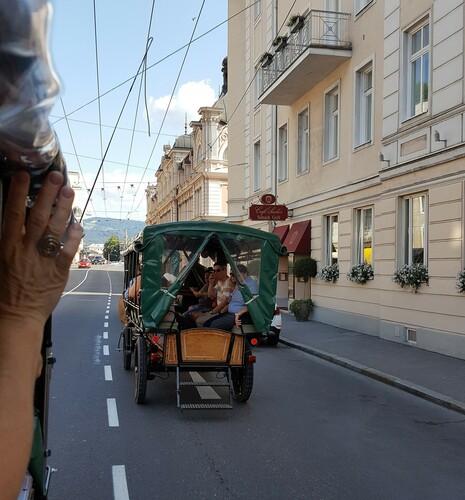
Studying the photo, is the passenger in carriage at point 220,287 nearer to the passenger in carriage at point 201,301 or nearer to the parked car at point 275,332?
the passenger in carriage at point 201,301

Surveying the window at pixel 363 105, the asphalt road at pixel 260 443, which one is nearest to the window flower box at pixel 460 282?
the asphalt road at pixel 260 443

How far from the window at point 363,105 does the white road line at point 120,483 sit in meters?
12.9

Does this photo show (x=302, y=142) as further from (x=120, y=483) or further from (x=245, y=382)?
(x=120, y=483)

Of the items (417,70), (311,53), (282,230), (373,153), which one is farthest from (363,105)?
(282,230)

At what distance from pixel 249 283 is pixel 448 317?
543 centimetres

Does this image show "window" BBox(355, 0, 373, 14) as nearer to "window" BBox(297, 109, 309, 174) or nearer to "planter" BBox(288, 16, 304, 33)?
"planter" BBox(288, 16, 304, 33)

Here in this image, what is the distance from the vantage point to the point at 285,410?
25.8 feet

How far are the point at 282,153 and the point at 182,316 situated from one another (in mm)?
15635

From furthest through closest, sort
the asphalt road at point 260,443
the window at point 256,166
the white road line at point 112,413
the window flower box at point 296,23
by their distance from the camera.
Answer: the window at point 256,166, the window flower box at point 296,23, the white road line at point 112,413, the asphalt road at point 260,443

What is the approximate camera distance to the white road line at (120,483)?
483 centimetres

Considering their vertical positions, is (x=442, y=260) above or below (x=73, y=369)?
above

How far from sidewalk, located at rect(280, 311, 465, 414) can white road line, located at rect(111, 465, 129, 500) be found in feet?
15.7

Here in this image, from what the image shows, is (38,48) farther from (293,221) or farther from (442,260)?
(293,221)

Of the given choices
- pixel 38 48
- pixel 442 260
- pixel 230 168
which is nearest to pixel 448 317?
pixel 442 260
